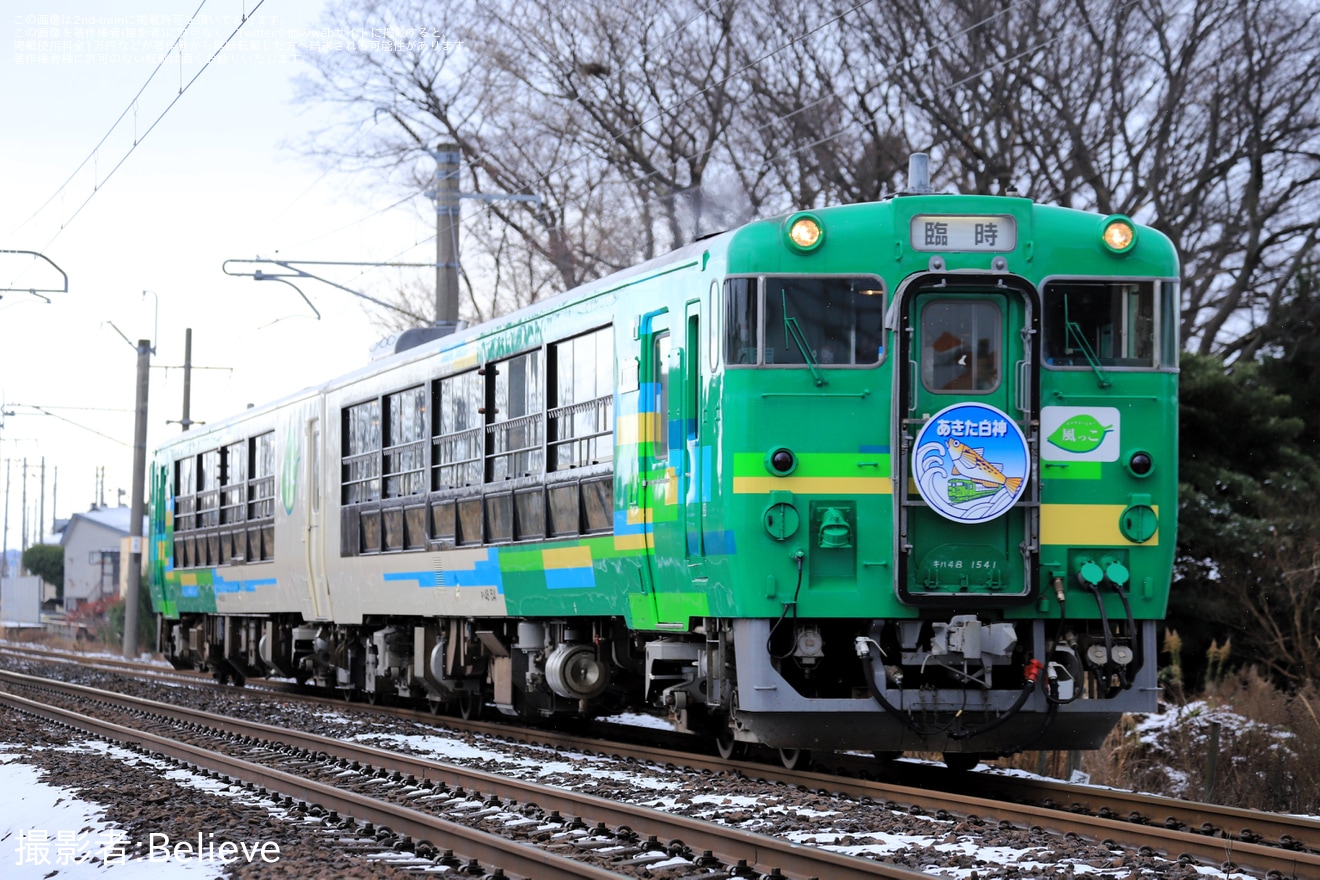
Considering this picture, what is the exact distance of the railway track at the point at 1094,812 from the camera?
286 inches

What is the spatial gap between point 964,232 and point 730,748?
3710mm

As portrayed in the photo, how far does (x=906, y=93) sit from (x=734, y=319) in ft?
54.5

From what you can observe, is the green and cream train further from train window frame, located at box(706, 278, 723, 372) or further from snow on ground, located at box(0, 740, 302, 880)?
snow on ground, located at box(0, 740, 302, 880)

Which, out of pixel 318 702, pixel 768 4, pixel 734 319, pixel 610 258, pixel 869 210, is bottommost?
pixel 318 702

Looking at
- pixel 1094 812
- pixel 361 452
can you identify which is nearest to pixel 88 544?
pixel 361 452

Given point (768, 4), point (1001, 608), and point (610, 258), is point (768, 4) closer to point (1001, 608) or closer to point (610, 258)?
point (610, 258)

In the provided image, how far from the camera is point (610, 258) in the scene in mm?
29266

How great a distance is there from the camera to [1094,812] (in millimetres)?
8773

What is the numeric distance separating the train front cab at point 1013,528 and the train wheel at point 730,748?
1705mm

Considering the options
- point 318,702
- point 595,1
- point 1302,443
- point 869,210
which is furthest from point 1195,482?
point 595,1

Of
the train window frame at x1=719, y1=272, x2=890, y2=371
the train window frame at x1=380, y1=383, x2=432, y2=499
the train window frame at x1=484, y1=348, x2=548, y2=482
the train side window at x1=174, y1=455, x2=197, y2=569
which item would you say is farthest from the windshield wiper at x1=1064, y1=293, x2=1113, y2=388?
the train side window at x1=174, y1=455, x2=197, y2=569

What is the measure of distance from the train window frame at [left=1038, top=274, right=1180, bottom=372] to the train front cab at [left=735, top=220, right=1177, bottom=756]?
11mm

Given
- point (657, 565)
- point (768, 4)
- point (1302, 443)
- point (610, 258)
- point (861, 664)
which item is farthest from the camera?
point (610, 258)

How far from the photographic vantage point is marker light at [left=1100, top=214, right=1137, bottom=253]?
985 centimetres
